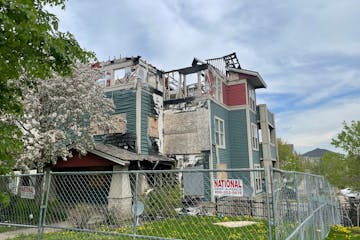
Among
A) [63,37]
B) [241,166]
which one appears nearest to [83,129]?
[63,37]

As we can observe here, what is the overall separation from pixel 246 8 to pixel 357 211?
11069 mm

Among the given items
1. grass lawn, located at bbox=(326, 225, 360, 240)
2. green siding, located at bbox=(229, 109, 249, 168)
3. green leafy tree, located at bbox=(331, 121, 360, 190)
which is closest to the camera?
grass lawn, located at bbox=(326, 225, 360, 240)

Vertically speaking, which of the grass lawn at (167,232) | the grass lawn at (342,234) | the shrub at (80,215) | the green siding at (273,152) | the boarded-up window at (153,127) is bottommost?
the grass lawn at (342,234)

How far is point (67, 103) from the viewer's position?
10.8m

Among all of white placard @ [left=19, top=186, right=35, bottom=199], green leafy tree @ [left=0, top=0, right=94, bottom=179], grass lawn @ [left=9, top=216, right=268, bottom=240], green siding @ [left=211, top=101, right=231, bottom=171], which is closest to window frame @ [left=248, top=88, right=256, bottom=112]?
green siding @ [left=211, top=101, right=231, bottom=171]

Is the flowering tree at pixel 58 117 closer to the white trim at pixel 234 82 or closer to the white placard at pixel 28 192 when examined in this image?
the white placard at pixel 28 192

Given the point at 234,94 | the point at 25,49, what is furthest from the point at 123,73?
the point at 25,49

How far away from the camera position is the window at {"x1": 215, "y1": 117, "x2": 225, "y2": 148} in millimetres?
16641

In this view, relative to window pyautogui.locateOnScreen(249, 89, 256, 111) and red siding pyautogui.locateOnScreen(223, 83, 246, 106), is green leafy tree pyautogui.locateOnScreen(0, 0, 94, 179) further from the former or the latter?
window pyautogui.locateOnScreen(249, 89, 256, 111)

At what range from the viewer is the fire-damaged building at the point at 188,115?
1406 cm

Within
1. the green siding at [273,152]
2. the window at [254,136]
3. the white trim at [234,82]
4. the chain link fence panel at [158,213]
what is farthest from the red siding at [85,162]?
the green siding at [273,152]

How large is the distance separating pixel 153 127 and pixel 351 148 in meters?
13.5

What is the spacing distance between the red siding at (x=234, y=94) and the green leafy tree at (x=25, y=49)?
1571cm

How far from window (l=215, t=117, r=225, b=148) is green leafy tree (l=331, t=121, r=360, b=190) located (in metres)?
8.29
